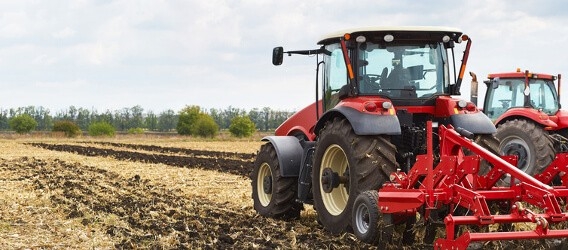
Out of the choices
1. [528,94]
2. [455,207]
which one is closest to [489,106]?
[528,94]

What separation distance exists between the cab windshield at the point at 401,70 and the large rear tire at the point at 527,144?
3.45 metres

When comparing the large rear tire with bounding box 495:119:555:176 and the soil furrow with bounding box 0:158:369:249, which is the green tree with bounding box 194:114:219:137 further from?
the large rear tire with bounding box 495:119:555:176

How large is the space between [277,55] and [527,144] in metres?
4.65

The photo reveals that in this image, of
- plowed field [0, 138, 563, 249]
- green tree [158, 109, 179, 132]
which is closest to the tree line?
green tree [158, 109, 179, 132]

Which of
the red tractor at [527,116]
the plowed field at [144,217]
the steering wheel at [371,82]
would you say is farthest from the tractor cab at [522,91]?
the steering wheel at [371,82]

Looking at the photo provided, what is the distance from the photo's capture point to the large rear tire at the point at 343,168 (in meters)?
7.16

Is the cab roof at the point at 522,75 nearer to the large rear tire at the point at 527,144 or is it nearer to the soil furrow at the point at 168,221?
the large rear tire at the point at 527,144

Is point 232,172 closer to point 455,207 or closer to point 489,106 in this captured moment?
point 489,106

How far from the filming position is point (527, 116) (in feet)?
38.0

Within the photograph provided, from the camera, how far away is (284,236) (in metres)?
7.98

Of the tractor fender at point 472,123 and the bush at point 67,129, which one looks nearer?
the tractor fender at point 472,123

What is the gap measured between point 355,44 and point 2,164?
16369mm

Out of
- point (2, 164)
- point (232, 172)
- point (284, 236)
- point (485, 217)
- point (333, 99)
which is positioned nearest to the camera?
point (485, 217)

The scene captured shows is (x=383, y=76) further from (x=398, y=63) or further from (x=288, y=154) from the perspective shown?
(x=288, y=154)
